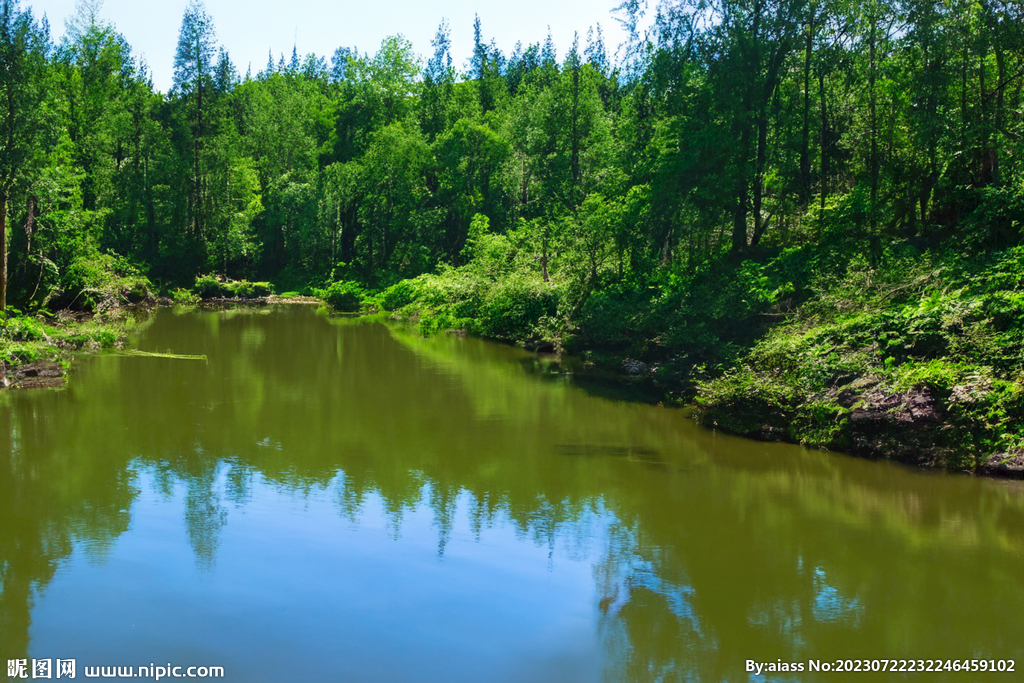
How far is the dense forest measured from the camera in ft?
40.0

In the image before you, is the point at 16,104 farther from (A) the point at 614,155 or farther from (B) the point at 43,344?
(A) the point at 614,155

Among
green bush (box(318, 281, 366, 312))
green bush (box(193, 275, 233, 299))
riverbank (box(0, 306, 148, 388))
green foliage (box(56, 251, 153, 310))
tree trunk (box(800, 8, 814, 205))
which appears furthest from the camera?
green bush (box(193, 275, 233, 299))

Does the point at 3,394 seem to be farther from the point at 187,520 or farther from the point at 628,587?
the point at 628,587

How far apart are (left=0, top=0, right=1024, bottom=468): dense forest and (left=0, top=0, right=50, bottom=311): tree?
6 centimetres

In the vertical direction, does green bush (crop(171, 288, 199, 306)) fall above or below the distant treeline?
below

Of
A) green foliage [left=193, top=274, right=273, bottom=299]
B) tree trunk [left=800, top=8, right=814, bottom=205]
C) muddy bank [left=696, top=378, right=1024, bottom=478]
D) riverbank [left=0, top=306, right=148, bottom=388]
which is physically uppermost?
tree trunk [left=800, top=8, right=814, bottom=205]

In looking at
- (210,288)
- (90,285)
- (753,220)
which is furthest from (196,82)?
(753,220)

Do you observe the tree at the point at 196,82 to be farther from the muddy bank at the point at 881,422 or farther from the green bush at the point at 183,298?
the muddy bank at the point at 881,422

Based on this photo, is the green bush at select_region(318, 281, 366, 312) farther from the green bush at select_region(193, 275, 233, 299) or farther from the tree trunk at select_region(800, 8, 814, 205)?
the tree trunk at select_region(800, 8, 814, 205)

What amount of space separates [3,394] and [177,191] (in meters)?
35.3

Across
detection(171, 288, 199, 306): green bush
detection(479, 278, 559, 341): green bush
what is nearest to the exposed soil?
detection(479, 278, 559, 341): green bush

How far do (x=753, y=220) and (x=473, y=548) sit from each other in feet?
58.9

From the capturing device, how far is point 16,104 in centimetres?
1911

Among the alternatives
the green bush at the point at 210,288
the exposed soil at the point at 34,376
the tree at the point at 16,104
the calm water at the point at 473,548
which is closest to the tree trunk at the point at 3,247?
the tree at the point at 16,104
